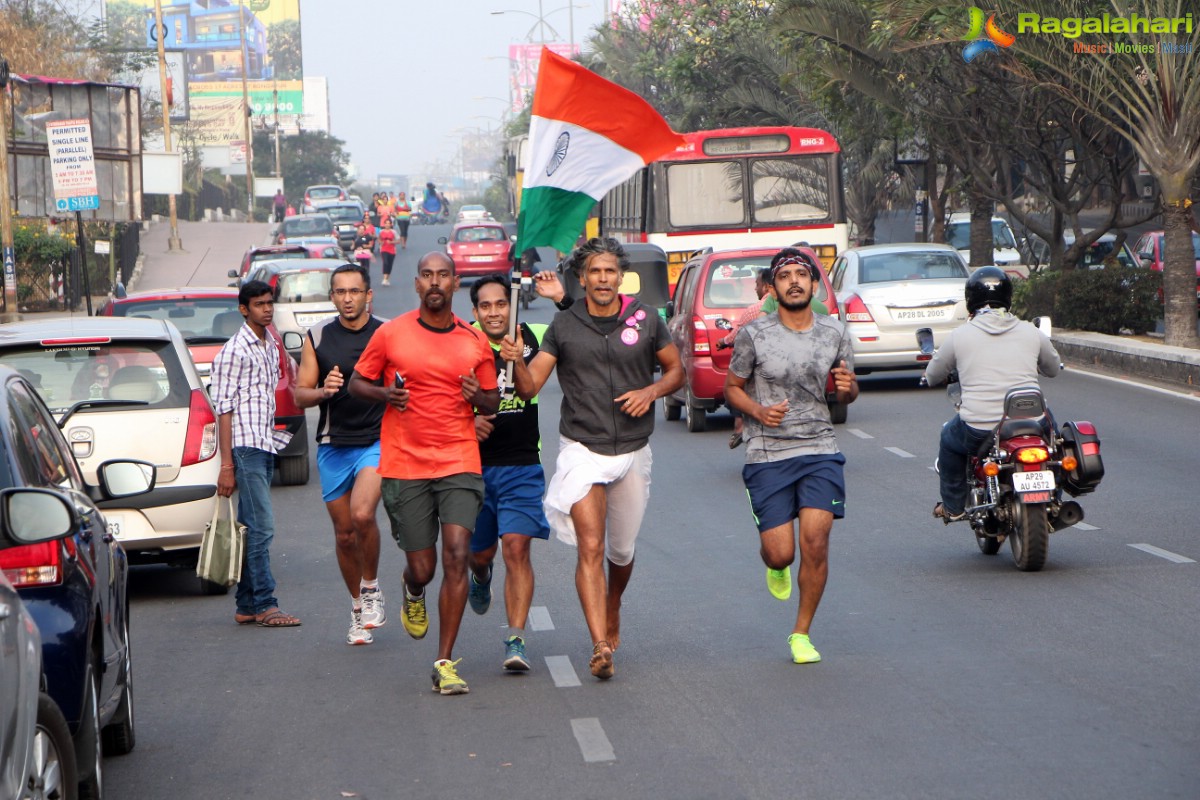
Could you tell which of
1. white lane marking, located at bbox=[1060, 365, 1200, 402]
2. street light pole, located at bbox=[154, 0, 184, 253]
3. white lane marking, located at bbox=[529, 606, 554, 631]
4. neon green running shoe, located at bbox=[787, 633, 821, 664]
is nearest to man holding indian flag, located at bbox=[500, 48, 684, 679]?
neon green running shoe, located at bbox=[787, 633, 821, 664]

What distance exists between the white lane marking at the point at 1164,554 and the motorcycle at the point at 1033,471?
675mm

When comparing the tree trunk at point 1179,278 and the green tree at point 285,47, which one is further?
the green tree at point 285,47

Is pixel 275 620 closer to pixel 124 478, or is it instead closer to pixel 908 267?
pixel 124 478

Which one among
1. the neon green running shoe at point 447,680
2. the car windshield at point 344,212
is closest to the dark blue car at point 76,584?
the neon green running shoe at point 447,680

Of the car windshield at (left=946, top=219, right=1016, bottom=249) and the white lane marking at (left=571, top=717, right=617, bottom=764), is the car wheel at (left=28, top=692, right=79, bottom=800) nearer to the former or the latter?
the white lane marking at (left=571, top=717, right=617, bottom=764)

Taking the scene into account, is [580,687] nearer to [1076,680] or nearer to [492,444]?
[492,444]

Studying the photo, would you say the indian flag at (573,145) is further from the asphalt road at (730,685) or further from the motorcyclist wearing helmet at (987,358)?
the motorcyclist wearing helmet at (987,358)

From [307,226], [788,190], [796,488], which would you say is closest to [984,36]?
[788,190]

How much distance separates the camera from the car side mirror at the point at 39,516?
15.6 feet

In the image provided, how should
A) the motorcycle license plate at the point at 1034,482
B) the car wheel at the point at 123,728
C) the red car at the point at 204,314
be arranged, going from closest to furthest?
the car wheel at the point at 123,728 < the motorcycle license plate at the point at 1034,482 < the red car at the point at 204,314

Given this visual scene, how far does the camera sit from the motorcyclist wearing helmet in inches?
378

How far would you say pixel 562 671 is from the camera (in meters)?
7.65

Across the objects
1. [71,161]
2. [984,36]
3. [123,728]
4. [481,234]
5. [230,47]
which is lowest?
[123,728]

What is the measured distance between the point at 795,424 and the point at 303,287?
57.3 feet
